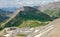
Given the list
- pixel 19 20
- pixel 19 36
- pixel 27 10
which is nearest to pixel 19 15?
pixel 19 20

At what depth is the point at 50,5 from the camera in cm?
9919

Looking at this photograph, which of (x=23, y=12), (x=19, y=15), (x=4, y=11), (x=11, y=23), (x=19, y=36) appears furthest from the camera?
(x=4, y=11)

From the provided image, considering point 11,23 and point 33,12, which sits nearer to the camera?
point 11,23

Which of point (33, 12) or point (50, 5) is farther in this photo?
point (50, 5)

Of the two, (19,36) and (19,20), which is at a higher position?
(19,36)

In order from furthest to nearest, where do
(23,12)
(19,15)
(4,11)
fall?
(4,11), (23,12), (19,15)

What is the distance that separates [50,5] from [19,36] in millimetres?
81729

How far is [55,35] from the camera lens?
15.0m

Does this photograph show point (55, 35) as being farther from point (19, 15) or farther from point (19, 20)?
point (19, 15)

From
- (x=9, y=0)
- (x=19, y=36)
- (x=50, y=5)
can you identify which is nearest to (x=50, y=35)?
(x=19, y=36)

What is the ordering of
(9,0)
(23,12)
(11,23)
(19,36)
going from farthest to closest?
1. (9,0)
2. (23,12)
3. (11,23)
4. (19,36)

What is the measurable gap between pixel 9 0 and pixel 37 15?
41.1 m

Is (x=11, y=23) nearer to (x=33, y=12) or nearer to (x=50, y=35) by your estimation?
(x=33, y=12)

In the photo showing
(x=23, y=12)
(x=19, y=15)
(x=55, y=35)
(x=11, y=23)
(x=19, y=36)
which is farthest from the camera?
(x=23, y=12)
